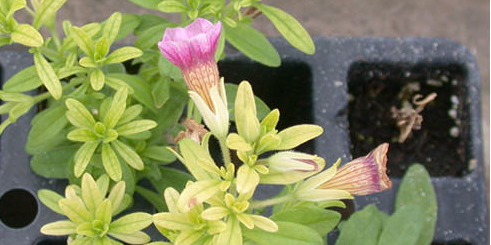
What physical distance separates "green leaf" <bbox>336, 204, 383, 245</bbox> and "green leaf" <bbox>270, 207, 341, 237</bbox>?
0.08 metres

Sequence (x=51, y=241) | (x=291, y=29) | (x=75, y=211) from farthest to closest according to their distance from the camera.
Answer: (x=51, y=241) → (x=291, y=29) → (x=75, y=211)

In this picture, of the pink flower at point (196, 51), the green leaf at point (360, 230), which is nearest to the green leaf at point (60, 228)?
the pink flower at point (196, 51)

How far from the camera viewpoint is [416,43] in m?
1.09

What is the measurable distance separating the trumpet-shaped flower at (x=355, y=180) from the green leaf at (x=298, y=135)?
0.05 meters

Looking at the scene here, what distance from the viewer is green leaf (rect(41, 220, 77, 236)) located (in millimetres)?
777

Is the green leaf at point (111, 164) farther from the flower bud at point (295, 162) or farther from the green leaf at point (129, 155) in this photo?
the flower bud at point (295, 162)

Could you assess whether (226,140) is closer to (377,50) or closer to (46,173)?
(46,173)

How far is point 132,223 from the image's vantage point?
78 centimetres

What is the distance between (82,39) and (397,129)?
1.94 feet

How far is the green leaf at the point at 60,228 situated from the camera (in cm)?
78

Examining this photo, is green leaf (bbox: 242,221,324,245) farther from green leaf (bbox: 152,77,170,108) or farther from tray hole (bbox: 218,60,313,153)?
tray hole (bbox: 218,60,313,153)

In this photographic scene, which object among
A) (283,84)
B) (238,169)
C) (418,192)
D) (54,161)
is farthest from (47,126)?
(418,192)

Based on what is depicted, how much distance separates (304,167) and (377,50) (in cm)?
46

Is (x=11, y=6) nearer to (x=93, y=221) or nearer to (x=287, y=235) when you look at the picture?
(x=93, y=221)
